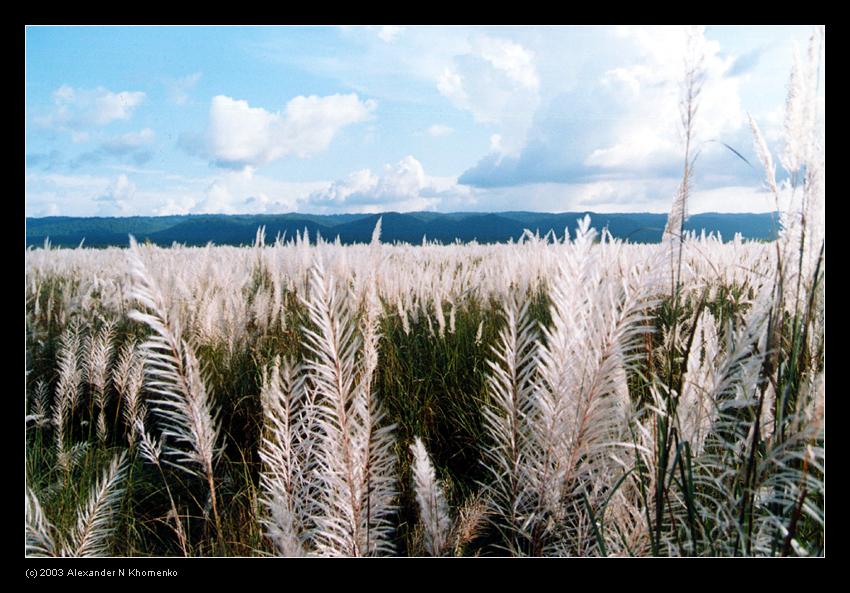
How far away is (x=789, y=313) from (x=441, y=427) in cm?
110

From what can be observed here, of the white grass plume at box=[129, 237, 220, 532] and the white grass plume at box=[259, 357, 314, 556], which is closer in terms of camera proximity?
the white grass plume at box=[129, 237, 220, 532]

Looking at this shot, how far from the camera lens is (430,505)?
41.7 inches

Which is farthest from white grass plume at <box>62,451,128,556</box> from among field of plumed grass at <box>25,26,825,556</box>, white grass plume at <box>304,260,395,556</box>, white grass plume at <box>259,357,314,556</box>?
white grass plume at <box>304,260,395,556</box>

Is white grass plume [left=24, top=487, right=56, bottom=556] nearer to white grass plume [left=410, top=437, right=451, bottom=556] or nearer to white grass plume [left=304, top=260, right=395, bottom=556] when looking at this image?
white grass plume [left=304, top=260, right=395, bottom=556]

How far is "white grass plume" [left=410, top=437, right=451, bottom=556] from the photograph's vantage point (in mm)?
1021

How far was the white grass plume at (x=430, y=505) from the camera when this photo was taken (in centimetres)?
102

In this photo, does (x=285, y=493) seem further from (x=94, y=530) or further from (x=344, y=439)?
(x=94, y=530)

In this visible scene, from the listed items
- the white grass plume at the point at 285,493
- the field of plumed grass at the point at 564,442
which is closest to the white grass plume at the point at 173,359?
the field of plumed grass at the point at 564,442

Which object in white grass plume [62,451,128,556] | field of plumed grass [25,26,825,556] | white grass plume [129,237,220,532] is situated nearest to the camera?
white grass plume [129,237,220,532]

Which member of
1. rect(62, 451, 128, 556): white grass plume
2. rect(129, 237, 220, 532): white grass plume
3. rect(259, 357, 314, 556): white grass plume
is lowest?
rect(62, 451, 128, 556): white grass plume

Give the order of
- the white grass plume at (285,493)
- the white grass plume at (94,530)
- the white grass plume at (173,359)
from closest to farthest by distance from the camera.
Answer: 1. the white grass plume at (173,359)
2. the white grass plume at (285,493)
3. the white grass plume at (94,530)

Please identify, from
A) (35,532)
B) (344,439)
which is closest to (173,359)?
(344,439)

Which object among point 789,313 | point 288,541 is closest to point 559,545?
point 288,541

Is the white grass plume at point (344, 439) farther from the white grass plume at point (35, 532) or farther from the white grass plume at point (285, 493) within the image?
the white grass plume at point (35, 532)
